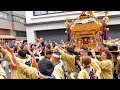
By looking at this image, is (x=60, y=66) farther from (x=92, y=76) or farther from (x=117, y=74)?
(x=117, y=74)

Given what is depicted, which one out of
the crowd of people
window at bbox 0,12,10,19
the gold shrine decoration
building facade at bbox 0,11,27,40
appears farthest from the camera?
building facade at bbox 0,11,27,40

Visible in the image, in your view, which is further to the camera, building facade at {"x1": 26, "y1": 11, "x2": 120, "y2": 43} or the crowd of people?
building facade at {"x1": 26, "y1": 11, "x2": 120, "y2": 43}

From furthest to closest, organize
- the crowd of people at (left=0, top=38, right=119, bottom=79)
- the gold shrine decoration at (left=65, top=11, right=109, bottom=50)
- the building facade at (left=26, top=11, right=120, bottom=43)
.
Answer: the building facade at (left=26, top=11, right=120, bottom=43)
the gold shrine decoration at (left=65, top=11, right=109, bottom=50)
the crowd of people at (left=0, top=38, right=119, bottom=79)

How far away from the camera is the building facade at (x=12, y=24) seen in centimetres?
2518

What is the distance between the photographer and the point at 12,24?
27281 mm

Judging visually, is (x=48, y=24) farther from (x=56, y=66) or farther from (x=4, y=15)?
(x=56, y=66)

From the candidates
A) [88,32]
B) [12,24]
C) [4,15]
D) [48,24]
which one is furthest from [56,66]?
[12,24]

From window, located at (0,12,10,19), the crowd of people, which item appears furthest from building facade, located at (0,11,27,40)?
the crowd of people

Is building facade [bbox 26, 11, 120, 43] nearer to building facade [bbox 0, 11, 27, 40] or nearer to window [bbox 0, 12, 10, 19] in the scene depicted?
building facade [bbox 0, 11, 27, 40]

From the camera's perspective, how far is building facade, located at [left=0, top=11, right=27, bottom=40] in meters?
25.2

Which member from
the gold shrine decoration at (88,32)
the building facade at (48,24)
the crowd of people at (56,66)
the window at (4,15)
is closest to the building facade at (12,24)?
the window at (4,15)
